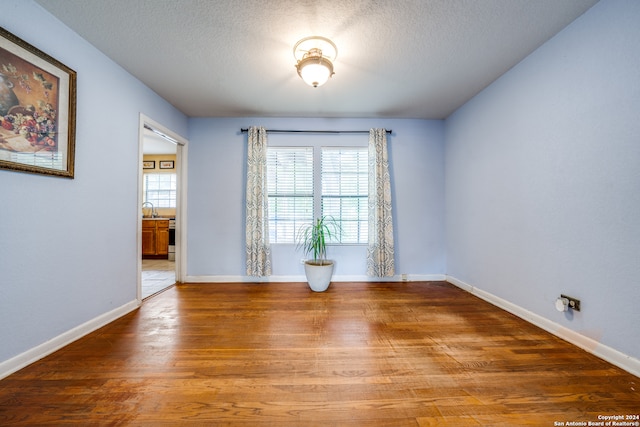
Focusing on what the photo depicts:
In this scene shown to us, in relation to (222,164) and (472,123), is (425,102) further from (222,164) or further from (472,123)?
(222,164)

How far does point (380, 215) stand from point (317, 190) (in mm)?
1014

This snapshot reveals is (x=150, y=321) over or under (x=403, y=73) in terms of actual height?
under

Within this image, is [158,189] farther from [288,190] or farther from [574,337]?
[574,337]

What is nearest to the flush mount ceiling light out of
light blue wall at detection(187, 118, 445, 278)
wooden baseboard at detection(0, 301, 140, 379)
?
light blue wall at detection(187, 118, 445, 278)

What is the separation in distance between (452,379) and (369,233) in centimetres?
217

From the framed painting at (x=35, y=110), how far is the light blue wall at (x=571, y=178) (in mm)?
3896

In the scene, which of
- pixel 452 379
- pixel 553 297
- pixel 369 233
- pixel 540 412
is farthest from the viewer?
pixel 369 233

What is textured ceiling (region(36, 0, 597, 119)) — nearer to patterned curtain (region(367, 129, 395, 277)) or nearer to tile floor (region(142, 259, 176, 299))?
patterned curtain (region(367, 129, 395, 277))

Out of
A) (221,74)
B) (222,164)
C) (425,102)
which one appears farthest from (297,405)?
(425,102)

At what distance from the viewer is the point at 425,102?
10.1 ft

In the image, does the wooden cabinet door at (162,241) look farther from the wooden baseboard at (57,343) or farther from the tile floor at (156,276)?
the wooden baseboard at (57,343)

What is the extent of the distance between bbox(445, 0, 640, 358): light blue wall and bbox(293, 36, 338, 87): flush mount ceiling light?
1858mm

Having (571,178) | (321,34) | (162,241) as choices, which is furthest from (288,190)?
(162,241)

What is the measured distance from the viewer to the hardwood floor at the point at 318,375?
1.17 meters
